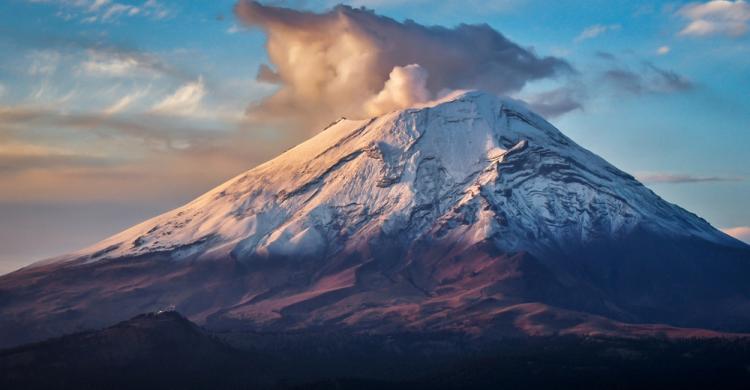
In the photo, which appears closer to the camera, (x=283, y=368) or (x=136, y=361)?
(x=136, y=361)

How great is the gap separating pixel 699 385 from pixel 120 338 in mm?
77170

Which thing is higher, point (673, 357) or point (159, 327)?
point (159, 327)

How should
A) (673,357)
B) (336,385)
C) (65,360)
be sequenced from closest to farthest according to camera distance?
(336,385)
(65,360)
(673,357)

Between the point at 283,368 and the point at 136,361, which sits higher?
A: the point at 136,361

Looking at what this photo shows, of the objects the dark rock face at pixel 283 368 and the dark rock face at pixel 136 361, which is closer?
the dark rock face at pixel 283 368

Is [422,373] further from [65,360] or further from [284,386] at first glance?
[65,360]

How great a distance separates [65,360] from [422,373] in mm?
48637

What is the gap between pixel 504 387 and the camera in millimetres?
174125

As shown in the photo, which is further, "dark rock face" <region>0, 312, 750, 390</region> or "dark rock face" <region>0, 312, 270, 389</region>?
"dark rock face" <region>0, 312, 270, 389</region>

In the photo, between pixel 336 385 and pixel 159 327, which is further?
pixel 159 327

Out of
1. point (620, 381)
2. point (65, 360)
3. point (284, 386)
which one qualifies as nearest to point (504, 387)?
point (620, 381)

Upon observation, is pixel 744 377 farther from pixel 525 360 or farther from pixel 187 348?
pixel 187 348

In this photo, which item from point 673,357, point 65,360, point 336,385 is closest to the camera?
point 336,385

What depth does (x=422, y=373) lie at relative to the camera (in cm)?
19262
